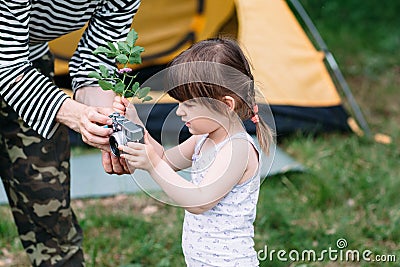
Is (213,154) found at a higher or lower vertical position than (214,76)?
lower

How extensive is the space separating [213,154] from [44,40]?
0.55 metres

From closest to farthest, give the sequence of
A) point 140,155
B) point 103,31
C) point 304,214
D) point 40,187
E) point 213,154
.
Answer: point 140,155
point 213,154
point 103,31
point 40,187
point 304,214

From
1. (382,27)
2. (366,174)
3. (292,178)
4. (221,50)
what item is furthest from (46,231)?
(382,27)

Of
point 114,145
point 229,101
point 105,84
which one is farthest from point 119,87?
point 229,101

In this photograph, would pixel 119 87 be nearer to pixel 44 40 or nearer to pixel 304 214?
pixel 44 40

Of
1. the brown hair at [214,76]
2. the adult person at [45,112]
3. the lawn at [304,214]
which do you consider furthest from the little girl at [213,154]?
the lawn at [304,214]

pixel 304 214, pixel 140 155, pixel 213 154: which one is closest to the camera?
pixel 140 155

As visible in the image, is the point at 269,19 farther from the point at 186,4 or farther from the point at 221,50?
the point at 221,50

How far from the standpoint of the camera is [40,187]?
76.0 inches

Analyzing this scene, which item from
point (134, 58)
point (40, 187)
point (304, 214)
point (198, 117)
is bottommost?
point (304, 214)

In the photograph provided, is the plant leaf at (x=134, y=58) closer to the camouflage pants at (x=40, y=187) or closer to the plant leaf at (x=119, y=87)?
the plant leaf at (x=119, y=87)

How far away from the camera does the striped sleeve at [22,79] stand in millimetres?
1572

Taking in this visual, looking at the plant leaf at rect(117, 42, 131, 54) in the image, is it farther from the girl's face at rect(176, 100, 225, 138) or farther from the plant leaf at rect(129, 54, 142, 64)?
the girl's face at rect(176, 100, 225, 138)

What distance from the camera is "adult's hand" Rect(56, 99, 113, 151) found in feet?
5.02
